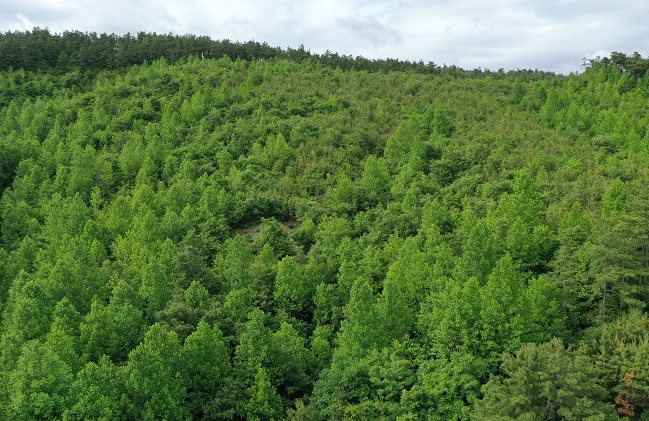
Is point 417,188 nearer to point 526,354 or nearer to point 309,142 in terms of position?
point 309,142

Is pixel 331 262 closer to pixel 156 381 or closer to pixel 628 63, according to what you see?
pixel 156 381

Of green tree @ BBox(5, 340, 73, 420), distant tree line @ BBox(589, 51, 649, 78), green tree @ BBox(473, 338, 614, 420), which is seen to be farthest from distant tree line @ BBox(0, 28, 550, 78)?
green tree @ BBox(473, 338, 614, 420)

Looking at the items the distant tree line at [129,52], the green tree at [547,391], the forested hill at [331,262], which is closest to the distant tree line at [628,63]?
the distant tree line at [129,52]

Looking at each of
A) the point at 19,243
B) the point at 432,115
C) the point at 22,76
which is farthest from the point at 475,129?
the point at 22,76

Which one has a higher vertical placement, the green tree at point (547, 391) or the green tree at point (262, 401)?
the green tree at point (547, 391)

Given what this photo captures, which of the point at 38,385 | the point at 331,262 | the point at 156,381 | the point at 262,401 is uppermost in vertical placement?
the point at 331,262

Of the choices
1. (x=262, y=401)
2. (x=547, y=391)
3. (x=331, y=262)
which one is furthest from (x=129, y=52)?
(x=547, y=391)

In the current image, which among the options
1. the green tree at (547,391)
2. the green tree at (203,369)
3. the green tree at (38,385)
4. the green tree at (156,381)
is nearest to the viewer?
the green tree at (547,391)

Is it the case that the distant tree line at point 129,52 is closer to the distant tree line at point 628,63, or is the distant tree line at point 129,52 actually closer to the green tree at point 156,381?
the distant tree line at point 628,63

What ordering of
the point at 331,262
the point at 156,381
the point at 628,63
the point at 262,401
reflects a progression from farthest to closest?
1. the point at 628,63
2. the point at 331,262
3. the point at 262,401
4. the point at 156,381
